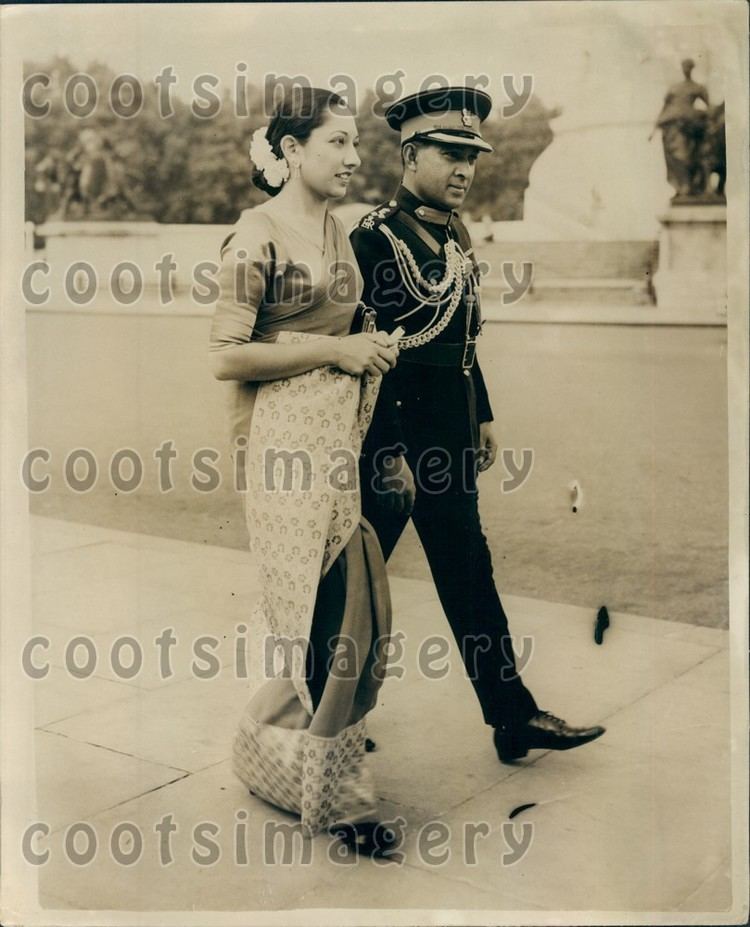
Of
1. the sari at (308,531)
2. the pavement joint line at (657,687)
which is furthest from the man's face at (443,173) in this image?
the pavement joint line at (657,687)

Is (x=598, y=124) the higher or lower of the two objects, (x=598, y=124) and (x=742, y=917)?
the higher

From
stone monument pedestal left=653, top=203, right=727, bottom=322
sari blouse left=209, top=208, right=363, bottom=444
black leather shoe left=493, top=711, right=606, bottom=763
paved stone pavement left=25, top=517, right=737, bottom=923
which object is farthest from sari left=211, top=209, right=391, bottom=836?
stone monument pedestal left=653, top=203, right=727, bottom=322

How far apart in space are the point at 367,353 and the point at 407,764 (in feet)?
4.57

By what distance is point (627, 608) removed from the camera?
5465 mm

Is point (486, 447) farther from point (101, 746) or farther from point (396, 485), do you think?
point (101, 746)

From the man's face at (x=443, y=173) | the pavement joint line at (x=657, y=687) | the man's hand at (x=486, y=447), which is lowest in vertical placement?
the pavement joint line at (x=657, y=687)

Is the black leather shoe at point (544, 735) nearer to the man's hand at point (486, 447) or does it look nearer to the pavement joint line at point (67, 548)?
the man's hand at point (486, 447)

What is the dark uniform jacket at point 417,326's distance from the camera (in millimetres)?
5203

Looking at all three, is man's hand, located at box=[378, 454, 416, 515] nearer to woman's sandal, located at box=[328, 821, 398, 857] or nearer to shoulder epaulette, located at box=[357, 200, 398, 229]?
shoulder epaulette, located at box=[357, 200, 398, 229]

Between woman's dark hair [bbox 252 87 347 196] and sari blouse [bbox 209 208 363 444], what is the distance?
0.14 metres

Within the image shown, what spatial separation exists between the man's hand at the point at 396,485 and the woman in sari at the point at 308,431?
0.11m

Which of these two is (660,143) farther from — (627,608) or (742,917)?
(742,917)

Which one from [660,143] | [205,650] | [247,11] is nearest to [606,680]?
[205,650]

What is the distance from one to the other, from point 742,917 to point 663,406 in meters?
1.73
